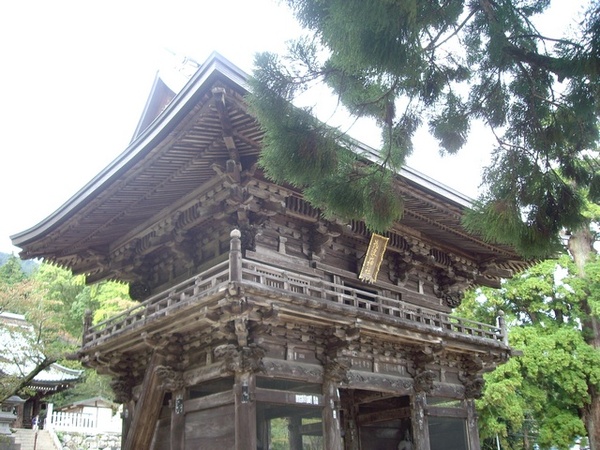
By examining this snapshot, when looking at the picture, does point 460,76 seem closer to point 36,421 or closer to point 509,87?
point 509,87

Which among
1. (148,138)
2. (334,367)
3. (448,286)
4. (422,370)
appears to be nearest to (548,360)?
(448,286)

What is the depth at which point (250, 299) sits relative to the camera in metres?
8.34

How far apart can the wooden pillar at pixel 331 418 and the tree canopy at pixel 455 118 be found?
4687 mm

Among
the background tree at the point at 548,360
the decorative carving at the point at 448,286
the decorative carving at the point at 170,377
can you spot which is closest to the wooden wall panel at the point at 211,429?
the decorative carving at the point at 170,377

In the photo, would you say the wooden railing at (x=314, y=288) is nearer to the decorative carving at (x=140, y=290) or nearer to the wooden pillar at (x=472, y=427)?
the wooden pillar at (x=472, y=427)

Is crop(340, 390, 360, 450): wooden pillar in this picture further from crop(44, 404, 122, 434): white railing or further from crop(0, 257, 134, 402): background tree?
crop(44, 404, 122, 434): white railing

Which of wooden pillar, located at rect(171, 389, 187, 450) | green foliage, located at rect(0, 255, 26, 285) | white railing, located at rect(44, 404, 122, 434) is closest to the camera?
wooden pillar, located at rect(171, 389, 187, 450)

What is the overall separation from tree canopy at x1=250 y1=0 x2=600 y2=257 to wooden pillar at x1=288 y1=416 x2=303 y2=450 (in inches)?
189

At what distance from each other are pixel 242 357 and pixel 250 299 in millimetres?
1296

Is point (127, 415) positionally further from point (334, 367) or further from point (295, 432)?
point (334, 367)

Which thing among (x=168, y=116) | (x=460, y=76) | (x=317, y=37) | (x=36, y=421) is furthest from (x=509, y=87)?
(x=36, y=421)

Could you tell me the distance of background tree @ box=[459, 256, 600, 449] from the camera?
19.3m

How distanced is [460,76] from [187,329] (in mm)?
6226

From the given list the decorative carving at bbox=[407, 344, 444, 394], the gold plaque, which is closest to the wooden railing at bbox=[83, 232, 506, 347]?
the decorative carving at bbox=[407, 344, 444, 394]
